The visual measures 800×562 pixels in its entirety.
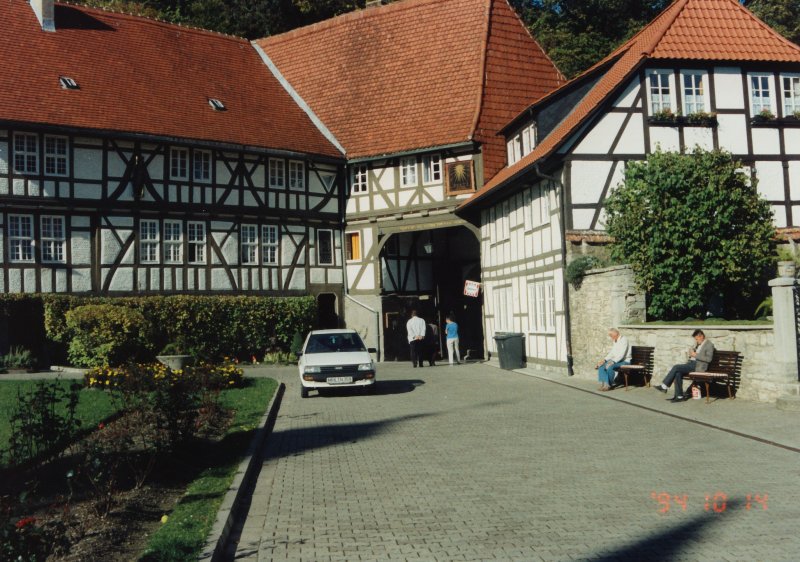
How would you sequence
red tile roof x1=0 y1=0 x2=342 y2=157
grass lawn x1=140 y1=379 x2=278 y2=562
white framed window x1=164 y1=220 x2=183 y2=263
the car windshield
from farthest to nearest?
white framed window x1=164 y1=220 x2=183 y2=263 < red tile roof x1=0 y1=0 x2=342 y2=157 < the car windshield < grass lawn x1=140 y1=379 x2=278 y2=562

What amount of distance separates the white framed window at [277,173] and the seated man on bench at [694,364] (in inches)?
783

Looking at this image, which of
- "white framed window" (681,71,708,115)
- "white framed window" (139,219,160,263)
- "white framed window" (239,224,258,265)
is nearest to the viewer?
"white framed window" (681,71,708,115)

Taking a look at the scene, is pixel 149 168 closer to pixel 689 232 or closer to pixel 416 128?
pixel 416 128

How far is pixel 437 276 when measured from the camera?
3672cm

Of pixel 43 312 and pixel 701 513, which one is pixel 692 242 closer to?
pixel 701 513

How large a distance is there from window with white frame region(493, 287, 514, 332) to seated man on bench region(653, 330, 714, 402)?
12.1m

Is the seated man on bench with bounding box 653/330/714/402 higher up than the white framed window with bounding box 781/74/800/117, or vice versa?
the white framed window with bounding box 781/74/800/117

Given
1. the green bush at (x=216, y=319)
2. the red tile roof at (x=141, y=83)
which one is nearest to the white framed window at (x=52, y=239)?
the green bush at (x=216, y=319)

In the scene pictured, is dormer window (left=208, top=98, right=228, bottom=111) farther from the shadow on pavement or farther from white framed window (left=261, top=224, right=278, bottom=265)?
the shadow on pavement

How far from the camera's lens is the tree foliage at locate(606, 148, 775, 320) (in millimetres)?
19688

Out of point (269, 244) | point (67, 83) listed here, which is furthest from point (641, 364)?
point (67, 83)

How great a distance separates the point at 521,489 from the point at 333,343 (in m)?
12.2

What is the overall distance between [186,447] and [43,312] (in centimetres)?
1680

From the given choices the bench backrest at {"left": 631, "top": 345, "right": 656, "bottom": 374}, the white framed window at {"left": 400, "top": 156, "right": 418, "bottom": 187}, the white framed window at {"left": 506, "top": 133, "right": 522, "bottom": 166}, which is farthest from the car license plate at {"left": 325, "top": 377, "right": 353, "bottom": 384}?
the white framed window at {"left": 400, "top": 156, "right": 418, "bottom": 187}
